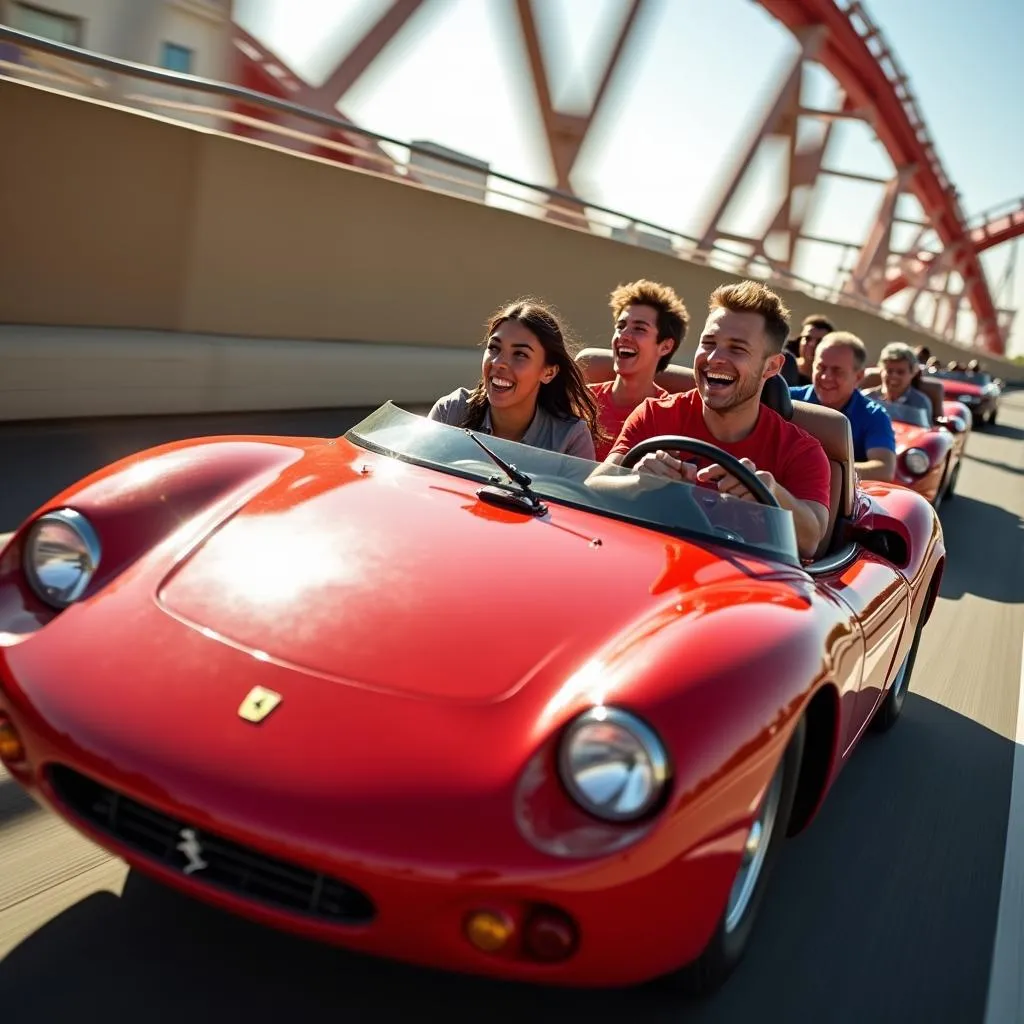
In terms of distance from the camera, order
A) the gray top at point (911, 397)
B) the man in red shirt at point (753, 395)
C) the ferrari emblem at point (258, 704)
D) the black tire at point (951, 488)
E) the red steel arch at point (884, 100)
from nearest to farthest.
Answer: the ferrari emblem at point (258, 704) → the man in red shirt at point (753, 395) → the gray top at point (911, 397) → the black tire at point (951, 488) → the red steel arch at point (884, 100)

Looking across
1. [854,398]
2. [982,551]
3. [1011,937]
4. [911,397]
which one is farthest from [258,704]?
[911,397]

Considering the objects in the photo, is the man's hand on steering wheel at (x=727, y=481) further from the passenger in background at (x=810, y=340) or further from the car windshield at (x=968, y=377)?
the car windshield at (x=968, y=377)

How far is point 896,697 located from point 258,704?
9.61 ft

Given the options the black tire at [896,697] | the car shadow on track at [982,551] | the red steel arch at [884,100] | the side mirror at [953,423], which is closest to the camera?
the black tire at [896,697]

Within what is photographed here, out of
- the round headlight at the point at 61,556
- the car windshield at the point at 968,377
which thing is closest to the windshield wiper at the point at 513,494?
the round headlight at the point at 61,556

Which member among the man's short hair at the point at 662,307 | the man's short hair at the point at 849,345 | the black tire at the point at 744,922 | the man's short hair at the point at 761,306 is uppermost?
the man's short hair at the point at 761,306

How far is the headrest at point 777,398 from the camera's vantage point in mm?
4266

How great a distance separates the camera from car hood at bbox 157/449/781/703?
2.44 meters

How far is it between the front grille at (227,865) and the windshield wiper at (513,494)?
1264 millimetres

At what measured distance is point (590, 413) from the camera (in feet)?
14.3

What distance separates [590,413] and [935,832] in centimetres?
175

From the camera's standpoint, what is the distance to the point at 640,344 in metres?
5.32

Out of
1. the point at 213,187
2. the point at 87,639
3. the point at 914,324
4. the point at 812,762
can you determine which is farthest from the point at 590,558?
the point at 914,324

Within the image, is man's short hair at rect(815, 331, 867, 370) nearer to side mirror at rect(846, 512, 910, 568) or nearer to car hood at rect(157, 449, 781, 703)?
side mirror at rect(846, 512, 910, 568)
